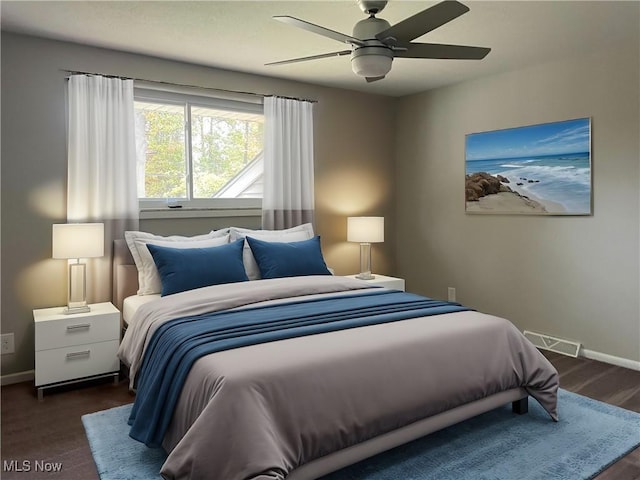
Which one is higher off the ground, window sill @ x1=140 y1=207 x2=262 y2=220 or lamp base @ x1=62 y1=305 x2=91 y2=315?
window sill @ x1=140 y1=207 x2=262 y2=220

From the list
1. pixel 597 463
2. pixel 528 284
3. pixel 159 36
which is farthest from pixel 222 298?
pixel 528 284

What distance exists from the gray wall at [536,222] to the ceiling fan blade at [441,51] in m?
1.80

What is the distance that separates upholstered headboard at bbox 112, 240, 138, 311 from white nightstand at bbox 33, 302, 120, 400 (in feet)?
0.94

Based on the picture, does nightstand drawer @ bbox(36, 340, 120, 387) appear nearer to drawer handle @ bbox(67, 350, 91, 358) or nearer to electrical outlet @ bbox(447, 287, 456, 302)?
drawer handle @ bbox(67, 350, 91, 358)

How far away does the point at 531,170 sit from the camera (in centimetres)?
425

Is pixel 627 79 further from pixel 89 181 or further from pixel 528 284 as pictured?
pixel 89 181

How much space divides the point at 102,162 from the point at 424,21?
8.54 feet

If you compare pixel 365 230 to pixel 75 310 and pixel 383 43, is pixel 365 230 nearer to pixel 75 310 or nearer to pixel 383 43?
pixel 383 43

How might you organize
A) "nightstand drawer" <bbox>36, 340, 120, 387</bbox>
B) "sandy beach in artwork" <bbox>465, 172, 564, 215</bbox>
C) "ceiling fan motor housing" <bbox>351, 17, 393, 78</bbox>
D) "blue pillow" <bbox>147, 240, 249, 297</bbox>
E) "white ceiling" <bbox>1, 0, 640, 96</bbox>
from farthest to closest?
"sandy beach in artwork" <bbox>465, 172, 564, 215</bbox> → "blue pillow" <bbox>147, 240, 249, 297</bbox> → "nightstand drawer" <bbox>36, 340, 120, 387</bbox> → "white ceiling" <bbox>1, 0, 640, 96</bbox> → "ceiling fan motor housing" <bbox>351, 17, 393, 78</bbox>

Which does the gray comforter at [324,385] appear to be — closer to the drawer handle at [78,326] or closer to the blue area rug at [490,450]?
the blue area rug at [490,450]

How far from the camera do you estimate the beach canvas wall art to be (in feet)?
12.9

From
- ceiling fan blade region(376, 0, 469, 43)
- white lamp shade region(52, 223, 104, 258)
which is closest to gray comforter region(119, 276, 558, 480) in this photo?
white lamp shade region(52, 223, 104, 258)

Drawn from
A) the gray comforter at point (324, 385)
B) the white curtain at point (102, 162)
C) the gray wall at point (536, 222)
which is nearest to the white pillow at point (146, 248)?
the white curtain at point (102, 162)

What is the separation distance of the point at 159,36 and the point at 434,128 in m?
2.90
